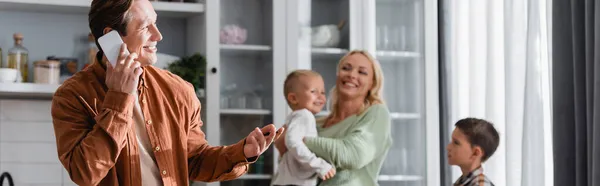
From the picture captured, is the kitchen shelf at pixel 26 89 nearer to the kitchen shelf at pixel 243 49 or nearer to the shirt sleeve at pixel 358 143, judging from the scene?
the kitchen shelf at pixel 243 49

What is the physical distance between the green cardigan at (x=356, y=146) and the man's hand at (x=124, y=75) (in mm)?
1718

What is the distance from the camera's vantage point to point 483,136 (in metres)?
3.02

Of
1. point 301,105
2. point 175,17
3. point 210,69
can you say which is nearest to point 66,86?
point 301,105

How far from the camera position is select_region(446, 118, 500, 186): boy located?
3.00m

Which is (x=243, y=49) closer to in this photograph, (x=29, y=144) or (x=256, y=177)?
(x=256, y=177)

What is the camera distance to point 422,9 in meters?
4.22

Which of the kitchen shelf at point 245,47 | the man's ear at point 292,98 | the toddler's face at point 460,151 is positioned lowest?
the toddler's face at point 460,151

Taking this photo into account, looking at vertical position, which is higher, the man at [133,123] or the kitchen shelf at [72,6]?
the kitchen shelf at [72,6]

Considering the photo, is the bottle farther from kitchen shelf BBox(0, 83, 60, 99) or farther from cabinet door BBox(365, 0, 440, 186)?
cabinet door BBox(365, 0, 440, 186)

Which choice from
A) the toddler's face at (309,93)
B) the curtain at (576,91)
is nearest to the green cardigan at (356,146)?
the toddler's face at (309,93)

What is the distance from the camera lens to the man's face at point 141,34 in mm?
1770

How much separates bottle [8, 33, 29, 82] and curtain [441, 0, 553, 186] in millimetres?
1991

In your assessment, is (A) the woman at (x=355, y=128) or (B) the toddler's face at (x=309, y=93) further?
(B) the toddler's face at (x=309, y=93)

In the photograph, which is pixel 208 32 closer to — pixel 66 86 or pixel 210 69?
pixel 210 69
